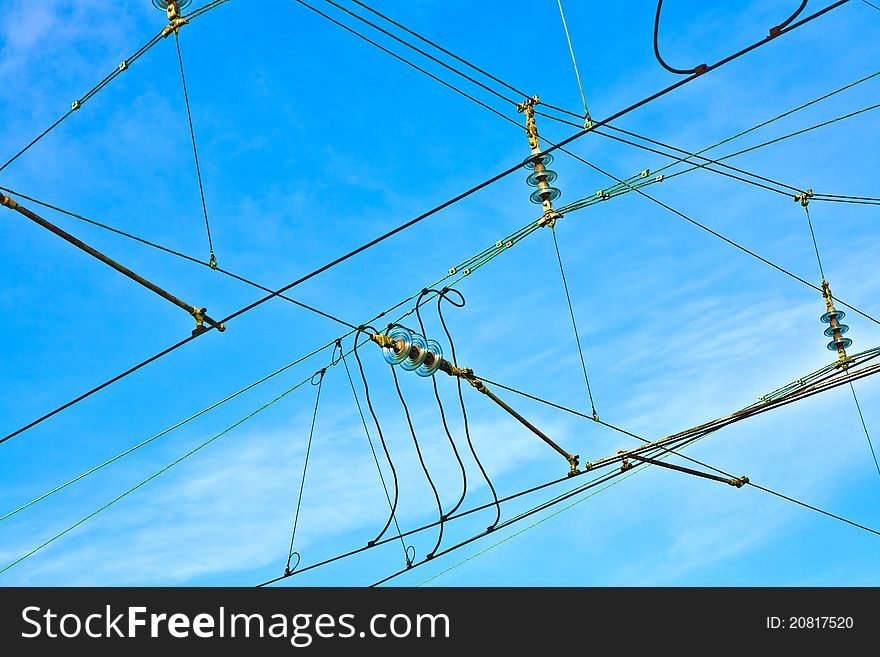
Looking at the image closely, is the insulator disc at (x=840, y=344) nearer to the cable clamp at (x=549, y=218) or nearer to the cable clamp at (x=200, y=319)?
the cable clamp at (x=549, y=218)

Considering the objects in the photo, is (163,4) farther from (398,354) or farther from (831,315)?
(831,315)

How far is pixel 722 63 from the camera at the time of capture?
6.58 meters

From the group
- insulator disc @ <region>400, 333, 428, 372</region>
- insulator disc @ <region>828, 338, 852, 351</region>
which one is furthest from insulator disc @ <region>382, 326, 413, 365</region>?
insulator disc @ <region>828, 338, 852, 351</region>

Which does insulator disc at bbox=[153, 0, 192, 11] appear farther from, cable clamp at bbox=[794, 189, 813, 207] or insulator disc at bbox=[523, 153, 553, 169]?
cable clamp at bbox=[794, 189, 813, 207]

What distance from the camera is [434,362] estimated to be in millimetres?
9227

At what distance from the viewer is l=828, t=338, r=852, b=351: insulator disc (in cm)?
1274

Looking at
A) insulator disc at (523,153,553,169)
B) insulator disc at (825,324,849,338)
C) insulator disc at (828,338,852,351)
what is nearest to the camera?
insulator disc at (523,153,553,169)

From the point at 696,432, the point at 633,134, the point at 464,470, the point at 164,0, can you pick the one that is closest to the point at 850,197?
the point at 633,134

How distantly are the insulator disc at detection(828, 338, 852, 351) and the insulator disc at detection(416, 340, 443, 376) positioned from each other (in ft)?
19.5

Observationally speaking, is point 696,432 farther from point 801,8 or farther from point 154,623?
point 154,623

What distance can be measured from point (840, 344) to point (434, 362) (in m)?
6.04

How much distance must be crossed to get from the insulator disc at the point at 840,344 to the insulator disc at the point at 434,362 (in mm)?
5938

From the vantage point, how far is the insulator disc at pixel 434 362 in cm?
919

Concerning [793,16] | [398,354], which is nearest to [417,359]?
[398,354]
